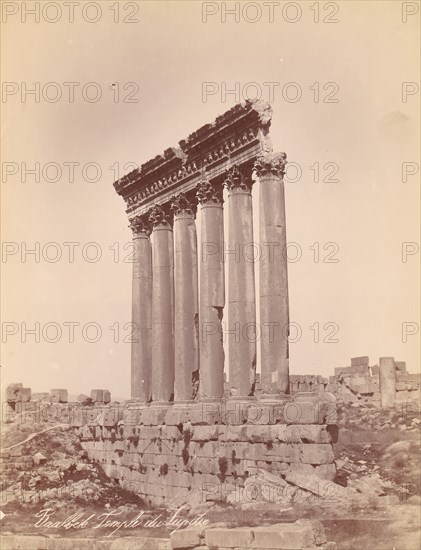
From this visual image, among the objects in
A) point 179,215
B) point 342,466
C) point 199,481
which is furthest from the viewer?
point 179,215

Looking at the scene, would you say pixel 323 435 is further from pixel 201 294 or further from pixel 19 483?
pixel 19 483

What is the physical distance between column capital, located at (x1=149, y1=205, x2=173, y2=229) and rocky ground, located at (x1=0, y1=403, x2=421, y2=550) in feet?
31.1

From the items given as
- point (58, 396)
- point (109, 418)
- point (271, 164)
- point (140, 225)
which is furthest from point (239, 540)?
point (58, 396)

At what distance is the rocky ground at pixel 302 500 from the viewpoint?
12844 millimetres

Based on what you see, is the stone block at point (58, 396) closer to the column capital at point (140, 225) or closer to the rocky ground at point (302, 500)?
the rocky ground at point (302, 500)

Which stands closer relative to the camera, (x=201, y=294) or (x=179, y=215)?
(x=201, y=294)

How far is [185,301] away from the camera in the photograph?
81.3ft

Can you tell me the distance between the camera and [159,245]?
27.2 meters

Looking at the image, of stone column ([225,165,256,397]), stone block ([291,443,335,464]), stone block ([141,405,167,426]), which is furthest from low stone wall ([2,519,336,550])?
stone block ([141,405,167,426])

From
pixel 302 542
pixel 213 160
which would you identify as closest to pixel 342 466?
pixel 302 542

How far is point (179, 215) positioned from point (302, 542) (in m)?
15.5

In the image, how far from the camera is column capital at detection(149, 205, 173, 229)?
27.1m

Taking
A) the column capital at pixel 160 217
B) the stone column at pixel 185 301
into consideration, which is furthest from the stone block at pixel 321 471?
the column capital at pixel 160 217

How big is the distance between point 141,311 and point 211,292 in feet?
20.8
